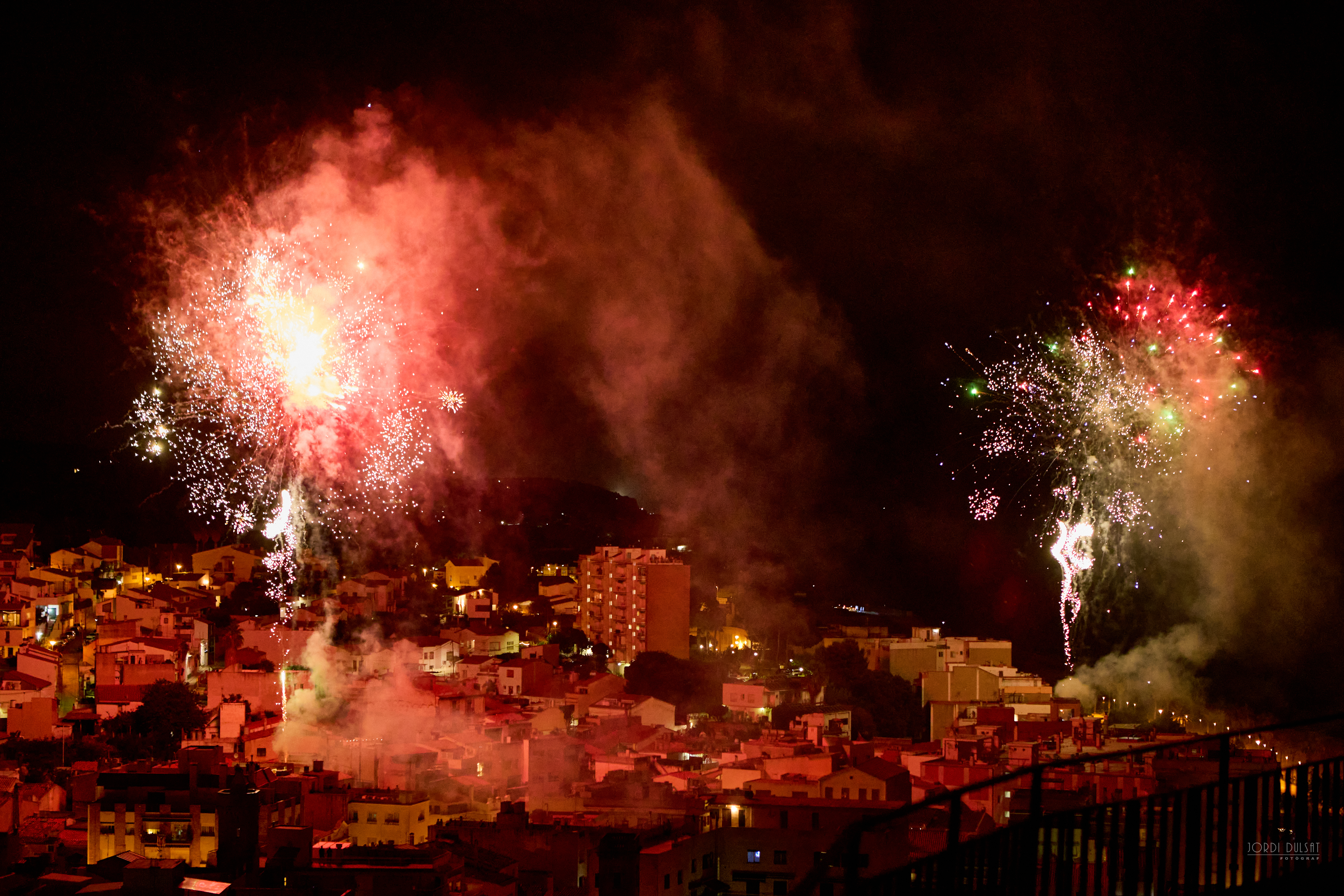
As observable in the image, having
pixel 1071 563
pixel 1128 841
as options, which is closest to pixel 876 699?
pixel 1071 563

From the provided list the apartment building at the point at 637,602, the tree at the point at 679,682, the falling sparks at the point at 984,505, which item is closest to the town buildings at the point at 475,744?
the apartment building at the point at 637,602

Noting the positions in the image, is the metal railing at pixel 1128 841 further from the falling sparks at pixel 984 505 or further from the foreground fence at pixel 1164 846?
the falling sparks at pixel 984 505

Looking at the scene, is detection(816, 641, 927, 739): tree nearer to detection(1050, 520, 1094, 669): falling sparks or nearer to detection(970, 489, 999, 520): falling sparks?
detection(1050, 520, 1094, 669): falling sparks

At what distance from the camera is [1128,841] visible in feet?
7.82

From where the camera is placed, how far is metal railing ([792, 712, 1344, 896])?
1.84 metres

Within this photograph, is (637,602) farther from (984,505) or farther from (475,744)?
(984,505)

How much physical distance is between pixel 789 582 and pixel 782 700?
24.2ft

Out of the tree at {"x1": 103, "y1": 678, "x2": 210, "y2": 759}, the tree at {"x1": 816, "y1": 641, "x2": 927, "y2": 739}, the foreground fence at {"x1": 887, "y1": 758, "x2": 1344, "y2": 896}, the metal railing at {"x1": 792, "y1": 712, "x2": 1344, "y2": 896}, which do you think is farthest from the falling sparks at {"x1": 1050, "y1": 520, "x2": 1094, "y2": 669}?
the foreground fence at {"x1": 887, "y1": 758, "x2": 1344, "y2": 896}

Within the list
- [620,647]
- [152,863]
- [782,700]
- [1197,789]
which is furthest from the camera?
[620,647]

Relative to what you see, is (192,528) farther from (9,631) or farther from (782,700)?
(782,700)

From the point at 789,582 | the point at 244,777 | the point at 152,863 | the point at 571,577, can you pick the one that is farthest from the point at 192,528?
the point at 152,863

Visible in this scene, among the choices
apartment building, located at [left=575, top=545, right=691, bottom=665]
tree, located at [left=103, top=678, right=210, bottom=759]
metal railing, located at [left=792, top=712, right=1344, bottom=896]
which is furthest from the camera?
apartment building, located at [left=575, top=545, right=691, bottom=665]

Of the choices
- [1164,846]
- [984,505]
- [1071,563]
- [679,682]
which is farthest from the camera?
[984,505]

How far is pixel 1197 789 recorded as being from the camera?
8.38ft
